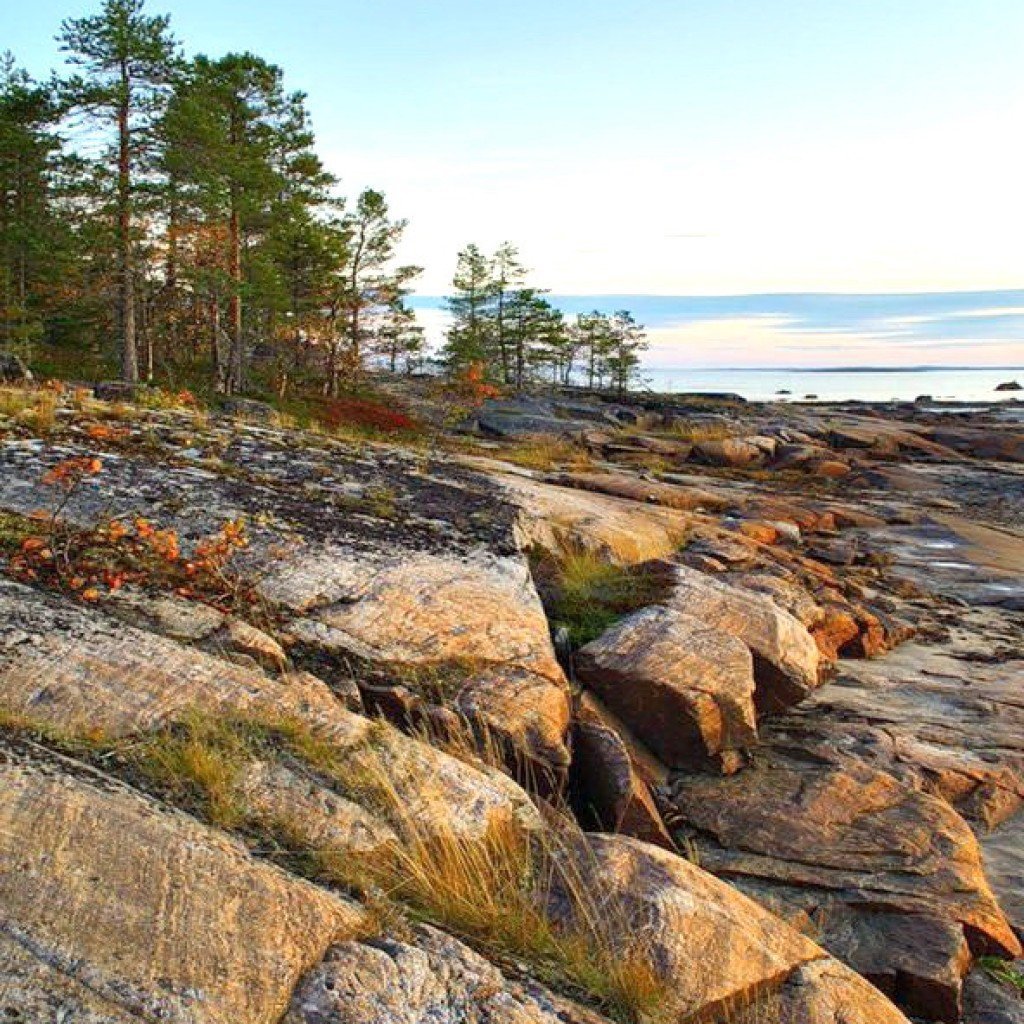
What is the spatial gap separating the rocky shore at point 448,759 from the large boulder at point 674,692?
3 centimetres

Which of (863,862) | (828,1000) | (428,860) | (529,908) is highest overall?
(428,860)

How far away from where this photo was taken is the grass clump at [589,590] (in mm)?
7230

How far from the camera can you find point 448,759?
425cm

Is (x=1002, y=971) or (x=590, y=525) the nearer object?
(x=1002, y=971)

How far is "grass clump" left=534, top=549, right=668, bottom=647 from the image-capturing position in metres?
7.23

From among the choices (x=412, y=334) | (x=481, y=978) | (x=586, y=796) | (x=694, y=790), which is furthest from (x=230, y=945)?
(x=412, y=334)

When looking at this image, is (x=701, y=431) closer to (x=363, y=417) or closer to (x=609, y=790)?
(x=363, y=417)

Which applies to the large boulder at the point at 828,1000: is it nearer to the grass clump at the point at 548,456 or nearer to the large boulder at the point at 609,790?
the large boulder at the point at 609,790

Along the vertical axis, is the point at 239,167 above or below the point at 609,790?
above

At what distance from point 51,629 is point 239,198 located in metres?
27.9

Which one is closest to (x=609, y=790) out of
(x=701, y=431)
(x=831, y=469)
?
(x=831, y=469)

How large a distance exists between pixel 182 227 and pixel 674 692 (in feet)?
102

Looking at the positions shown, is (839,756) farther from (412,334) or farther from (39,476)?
(412,334)

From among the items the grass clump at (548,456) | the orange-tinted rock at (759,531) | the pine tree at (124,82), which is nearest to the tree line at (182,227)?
the pine tree at (124,82)
